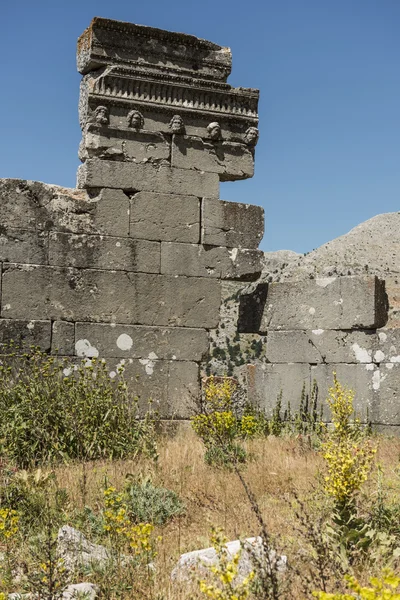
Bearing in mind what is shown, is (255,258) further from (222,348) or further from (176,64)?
(222,348)

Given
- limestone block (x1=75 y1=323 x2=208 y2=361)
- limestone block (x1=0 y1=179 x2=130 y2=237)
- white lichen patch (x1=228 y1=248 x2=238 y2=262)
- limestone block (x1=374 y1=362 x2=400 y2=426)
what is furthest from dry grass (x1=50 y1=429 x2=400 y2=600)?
limestone block (x1=0 y1=179 x2=130 y2=237)

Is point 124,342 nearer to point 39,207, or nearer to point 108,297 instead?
point 108,297

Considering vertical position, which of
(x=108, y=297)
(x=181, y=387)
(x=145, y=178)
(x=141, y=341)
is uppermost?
(x=145, y=178)

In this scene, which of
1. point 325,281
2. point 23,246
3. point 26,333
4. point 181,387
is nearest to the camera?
point 26,333

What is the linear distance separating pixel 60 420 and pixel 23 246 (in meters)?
2.19

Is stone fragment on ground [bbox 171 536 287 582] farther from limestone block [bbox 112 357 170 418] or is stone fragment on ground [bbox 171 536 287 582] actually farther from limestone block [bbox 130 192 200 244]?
limestone block [bbox 130 192 200 244]

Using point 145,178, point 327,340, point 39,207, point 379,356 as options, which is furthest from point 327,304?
point 39,207

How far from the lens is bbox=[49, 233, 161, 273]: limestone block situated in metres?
8.12

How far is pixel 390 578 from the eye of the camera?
2.25 metres

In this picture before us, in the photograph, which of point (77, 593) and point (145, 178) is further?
point (145, 178)

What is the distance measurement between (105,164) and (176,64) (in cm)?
155

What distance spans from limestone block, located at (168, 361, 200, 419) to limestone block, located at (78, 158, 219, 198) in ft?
6.73

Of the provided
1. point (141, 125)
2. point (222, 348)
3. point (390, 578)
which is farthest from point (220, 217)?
point (222, 348)

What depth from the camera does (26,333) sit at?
7.88 meters
